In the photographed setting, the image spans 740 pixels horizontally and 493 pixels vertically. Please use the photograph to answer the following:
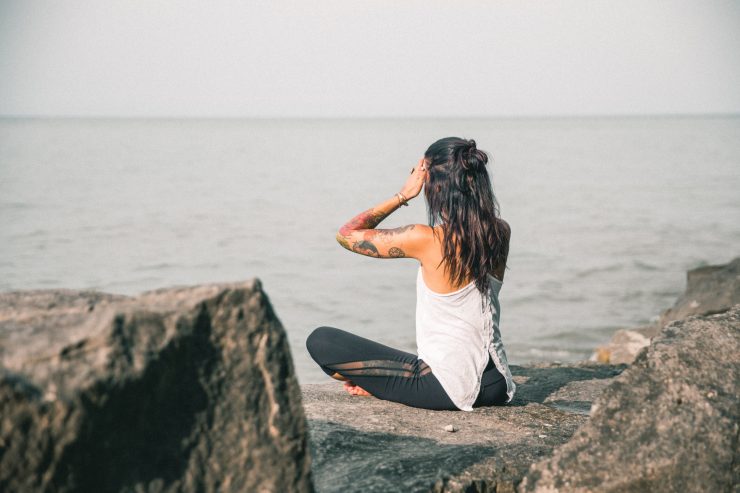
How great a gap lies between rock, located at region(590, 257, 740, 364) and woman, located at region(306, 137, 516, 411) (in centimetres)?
451

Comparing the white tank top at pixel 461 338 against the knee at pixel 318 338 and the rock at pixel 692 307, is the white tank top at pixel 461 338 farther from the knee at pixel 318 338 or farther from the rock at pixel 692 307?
the rock at pixel 692 307

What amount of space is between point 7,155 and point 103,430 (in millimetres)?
50981

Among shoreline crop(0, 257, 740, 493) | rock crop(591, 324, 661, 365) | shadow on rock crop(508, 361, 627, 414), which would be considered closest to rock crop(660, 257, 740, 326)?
rock crop(591, 324, 661, 365)

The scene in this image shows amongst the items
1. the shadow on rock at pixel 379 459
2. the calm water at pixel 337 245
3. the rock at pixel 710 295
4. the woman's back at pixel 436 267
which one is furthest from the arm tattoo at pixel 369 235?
the calm water at pixel 337 245

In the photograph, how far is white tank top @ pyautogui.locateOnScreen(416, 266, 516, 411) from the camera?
4.25 m

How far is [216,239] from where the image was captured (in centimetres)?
1917

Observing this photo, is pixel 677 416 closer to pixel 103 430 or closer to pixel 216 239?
pixel 103 430

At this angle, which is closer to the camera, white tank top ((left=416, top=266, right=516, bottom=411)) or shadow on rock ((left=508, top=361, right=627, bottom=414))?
white tank top ((left=416, top=266, right=516, bottom=411))

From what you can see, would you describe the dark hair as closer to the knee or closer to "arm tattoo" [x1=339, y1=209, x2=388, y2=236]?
"arm tattoo" [x1=339, y1=209, x2=388, y2=236]

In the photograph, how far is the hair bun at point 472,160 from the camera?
4102 millimetres

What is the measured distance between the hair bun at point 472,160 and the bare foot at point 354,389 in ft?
5.07

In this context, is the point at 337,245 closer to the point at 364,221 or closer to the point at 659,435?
the point at 364,221

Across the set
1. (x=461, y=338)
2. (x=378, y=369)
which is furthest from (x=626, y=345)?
(x=378, y=369)

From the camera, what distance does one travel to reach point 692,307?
8898mm
